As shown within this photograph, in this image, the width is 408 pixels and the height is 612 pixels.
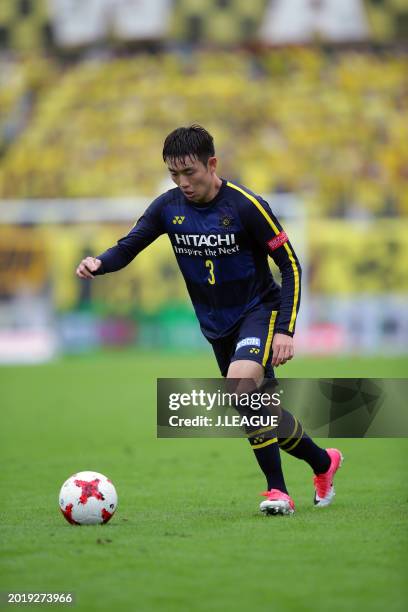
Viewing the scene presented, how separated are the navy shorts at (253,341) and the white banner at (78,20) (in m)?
29.0

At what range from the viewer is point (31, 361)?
925 inches

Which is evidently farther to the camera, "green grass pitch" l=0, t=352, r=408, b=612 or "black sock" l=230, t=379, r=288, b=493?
"black sock" l=230, t=379, r=288, b=493

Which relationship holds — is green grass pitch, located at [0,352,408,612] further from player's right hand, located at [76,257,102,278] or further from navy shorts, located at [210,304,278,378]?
player's right hand, located at [76,257,102,278]

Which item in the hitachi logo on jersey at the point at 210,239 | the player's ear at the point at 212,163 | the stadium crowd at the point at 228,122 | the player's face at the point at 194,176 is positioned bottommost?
the hitachi logo on jersey at the point at 210,239

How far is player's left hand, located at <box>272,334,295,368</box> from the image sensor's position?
5.77 m

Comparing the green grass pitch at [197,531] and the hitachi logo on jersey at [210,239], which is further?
the hitachi logo on jersey at [210,239]

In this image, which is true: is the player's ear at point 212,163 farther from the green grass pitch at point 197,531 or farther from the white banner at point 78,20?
the white banner at point 78,20

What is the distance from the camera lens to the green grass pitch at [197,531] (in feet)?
13.5

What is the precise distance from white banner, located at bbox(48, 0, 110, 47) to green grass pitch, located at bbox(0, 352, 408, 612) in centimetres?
2432

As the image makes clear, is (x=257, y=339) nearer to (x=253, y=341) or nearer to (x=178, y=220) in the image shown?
(x=253, y=341)

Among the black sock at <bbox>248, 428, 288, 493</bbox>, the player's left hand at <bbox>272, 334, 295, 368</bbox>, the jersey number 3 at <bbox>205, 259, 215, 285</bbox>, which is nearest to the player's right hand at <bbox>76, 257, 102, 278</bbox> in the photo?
the jersey number 3 at <bbox>205, 259, 215, 285</bbox>

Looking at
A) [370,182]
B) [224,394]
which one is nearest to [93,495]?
[224,394]

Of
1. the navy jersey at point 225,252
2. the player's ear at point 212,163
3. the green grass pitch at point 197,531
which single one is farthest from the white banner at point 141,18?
the player's ear at point 212,163

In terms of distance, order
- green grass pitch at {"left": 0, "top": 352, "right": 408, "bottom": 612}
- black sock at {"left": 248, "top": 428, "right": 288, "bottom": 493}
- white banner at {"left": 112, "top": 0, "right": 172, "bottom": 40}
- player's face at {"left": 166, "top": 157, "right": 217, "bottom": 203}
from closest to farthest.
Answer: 1. green grass pitch at {"left": 0, "top": 352, "right": 408, "bottom": 612}
2. player's face at {"left": 166, "top": 157, "right": 217, "bottom": 203}
3. black sock at {"left": 248, "top": 428, "right": 288, "bottom": 493}
4. white banner at {"left": 112, "top": 0, "right": 172, "bottom": 40}
